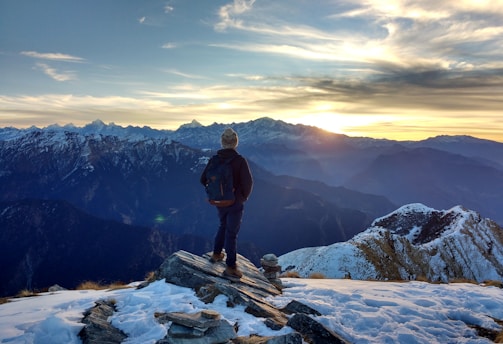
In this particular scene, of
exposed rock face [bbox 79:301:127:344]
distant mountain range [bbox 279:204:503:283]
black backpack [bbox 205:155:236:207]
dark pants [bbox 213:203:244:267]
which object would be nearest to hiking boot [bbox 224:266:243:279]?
dark pants [bbox 213:203:244:267]

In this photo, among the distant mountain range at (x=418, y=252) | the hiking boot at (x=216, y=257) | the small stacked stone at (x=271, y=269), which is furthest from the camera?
the distant mountain range at (x=418, y=252)

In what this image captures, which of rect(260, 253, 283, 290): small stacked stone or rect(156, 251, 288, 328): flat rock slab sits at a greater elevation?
rect(156, 251, 288, 328): flat rock slab

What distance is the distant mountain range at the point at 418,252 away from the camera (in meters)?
50.0

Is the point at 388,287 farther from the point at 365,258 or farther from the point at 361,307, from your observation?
the point at 365,258

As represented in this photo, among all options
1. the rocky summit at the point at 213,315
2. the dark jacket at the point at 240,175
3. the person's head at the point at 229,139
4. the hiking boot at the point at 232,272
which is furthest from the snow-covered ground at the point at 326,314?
the person's head at the point at 229,139

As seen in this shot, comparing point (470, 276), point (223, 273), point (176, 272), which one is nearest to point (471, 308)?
point (223, 273)

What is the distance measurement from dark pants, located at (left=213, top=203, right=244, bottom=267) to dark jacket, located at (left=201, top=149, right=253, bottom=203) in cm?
38

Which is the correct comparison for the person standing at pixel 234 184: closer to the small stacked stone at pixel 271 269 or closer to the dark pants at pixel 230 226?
the dark pants at pixel 230 226

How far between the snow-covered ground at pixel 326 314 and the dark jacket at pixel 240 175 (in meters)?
3.48

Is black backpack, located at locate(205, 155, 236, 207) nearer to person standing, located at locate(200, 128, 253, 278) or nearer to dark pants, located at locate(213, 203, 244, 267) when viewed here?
person standing, located at locate(200, 128, 253, 278)

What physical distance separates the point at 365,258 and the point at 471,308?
39608mm

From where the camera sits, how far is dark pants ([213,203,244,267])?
12.1 metres

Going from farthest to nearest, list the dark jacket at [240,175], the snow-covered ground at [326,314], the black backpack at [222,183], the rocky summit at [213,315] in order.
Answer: the dark jacket at [240,175]
the black backpack at [222,183]
the snow-covered ground at [326,314]
the rocky summit at [213,315]

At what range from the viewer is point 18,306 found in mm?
10641
